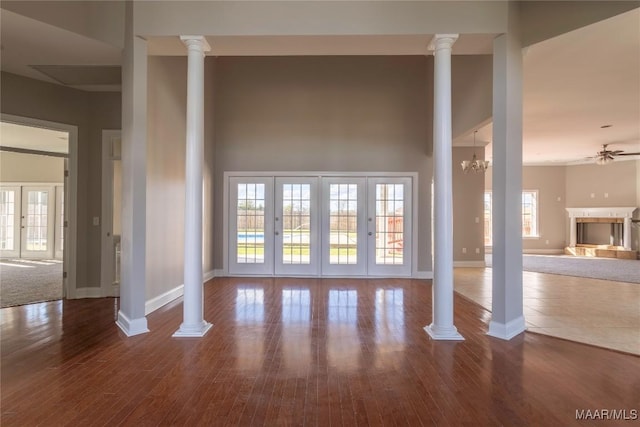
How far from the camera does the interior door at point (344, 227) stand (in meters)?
6.79

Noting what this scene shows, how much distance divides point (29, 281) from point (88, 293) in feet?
6.52

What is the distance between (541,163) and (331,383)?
1213 centimetres

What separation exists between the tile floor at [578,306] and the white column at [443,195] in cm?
108

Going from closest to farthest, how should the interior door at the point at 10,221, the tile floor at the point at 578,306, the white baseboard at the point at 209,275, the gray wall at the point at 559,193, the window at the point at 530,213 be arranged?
the tile floor at the point at 578,306 < the white baseboard at the point at 209,275 < the interior door at the point at 10,221 < the gray wall at the point at 559,193 < the window at the point at 530,213

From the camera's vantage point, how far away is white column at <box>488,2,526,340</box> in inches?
138

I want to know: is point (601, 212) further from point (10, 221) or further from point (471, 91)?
point (10, 221)

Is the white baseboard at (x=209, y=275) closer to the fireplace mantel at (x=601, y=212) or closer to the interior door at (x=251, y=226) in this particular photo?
the interior door at (x=251, y=226)

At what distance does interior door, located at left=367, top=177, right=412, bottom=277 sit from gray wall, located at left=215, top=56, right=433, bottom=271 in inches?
10.4

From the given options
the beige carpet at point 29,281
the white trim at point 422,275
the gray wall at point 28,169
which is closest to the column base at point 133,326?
the beige carpet at point 29,281

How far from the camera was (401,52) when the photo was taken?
3965 mm

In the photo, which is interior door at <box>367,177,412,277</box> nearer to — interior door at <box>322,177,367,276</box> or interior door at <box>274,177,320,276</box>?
interior door at <box>322,177,367,276</box>

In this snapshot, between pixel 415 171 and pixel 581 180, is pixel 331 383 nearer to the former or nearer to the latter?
pixel 415 171

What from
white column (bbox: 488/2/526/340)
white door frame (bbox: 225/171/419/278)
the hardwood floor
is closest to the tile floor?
the hardwood floor

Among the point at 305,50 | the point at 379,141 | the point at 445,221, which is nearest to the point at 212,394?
the point at 445,221
